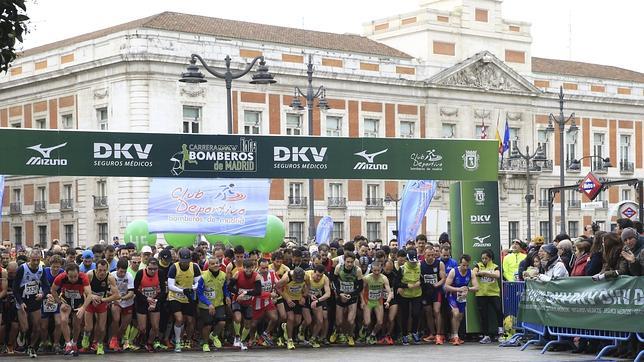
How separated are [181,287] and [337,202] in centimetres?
4576

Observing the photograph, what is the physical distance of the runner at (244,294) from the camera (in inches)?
930

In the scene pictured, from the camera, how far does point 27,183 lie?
2714 inches

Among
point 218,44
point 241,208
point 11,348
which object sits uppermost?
point 218,44

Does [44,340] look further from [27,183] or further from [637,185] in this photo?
[27,183]

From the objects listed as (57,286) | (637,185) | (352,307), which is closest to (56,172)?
(57,286)

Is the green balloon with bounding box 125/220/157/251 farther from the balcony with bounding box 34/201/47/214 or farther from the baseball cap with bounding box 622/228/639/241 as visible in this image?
the balcony with bounding box 34/201/47/214

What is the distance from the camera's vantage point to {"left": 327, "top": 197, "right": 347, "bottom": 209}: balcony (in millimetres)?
68562

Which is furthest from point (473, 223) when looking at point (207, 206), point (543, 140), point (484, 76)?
point (543, 140)

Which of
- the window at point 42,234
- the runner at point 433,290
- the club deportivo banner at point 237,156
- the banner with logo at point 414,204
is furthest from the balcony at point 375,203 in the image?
the runner at point 433,290

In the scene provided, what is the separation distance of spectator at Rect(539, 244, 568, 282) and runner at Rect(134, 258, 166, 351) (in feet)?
19.8

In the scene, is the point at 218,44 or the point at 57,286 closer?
the point at 57,286

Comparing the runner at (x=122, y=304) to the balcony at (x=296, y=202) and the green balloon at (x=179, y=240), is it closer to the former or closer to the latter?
the green balloon at (x=179, y=240)

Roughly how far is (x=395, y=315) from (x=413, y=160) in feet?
10.7

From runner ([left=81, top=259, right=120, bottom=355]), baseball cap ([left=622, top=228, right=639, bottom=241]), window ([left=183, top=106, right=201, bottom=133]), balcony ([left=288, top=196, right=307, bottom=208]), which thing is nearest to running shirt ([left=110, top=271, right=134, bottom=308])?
runner ([left=81, top=259, right=120, bottom=355])
